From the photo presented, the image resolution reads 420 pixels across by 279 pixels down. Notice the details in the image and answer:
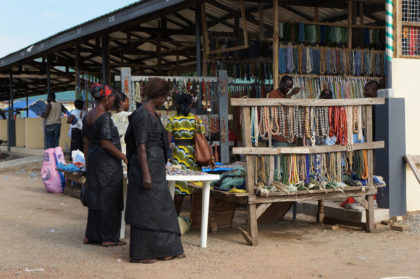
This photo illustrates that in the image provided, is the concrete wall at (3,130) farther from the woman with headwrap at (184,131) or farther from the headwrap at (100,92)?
the headwrap at (100,92)

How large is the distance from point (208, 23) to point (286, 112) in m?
6.44

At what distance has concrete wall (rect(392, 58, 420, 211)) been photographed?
7703 millimetres

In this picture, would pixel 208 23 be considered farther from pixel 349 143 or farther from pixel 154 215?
pixel 154 215

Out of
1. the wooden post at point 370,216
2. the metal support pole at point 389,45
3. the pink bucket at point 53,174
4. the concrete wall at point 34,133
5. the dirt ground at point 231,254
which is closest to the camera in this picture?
the dirt ground at point 231,254

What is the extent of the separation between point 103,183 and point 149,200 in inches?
35.8

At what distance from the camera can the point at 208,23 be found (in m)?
12.3

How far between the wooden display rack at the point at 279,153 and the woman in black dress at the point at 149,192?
921 mm

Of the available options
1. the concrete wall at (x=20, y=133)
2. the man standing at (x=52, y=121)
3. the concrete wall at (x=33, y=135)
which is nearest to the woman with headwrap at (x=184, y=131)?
the man standing at (x=52, y=121)

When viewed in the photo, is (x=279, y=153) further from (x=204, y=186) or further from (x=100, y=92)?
(x=100, y=92)

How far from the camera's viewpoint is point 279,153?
6.24 metres

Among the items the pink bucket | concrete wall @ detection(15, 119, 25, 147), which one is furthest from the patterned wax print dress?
concrete wall @ detection(15, 119, 25, 147)

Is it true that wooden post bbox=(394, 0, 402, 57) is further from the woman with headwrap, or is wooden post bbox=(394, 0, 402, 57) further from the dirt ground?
the woman with headwrap

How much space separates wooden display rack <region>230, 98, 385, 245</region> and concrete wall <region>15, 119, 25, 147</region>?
1545cm

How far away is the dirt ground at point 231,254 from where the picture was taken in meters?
5.08
